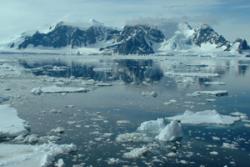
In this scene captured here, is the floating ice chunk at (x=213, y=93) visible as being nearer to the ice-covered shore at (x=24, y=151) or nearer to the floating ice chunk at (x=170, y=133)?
the floating ice chunk at (x=170, y=133)

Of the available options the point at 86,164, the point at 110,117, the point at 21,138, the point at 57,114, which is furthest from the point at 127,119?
the point at 86,164

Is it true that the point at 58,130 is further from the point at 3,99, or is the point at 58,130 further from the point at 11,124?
the point at 3,99

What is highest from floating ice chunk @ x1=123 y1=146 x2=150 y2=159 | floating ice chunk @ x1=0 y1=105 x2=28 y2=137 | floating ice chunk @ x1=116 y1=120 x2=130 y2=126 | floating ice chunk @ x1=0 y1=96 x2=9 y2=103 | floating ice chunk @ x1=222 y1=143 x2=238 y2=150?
floating ice chunk @ x1=0 y1=96 x2=9 y2=103

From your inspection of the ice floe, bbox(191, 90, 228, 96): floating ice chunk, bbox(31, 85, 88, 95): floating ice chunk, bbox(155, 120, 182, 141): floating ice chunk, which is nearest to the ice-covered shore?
the ice floe

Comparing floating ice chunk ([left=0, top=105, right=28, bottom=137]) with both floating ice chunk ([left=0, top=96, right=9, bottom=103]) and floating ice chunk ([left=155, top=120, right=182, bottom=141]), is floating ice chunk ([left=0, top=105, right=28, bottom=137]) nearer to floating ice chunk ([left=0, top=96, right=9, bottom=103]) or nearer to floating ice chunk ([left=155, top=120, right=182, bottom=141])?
floating ice chunk ([left=0, top=96, right=9, bottom=103])

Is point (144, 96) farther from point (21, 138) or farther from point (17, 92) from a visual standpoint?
point (21, 138)

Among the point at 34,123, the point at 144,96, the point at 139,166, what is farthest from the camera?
the point at 144,96

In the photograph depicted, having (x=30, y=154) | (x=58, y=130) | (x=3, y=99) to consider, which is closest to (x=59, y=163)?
(x=30, y=154)
